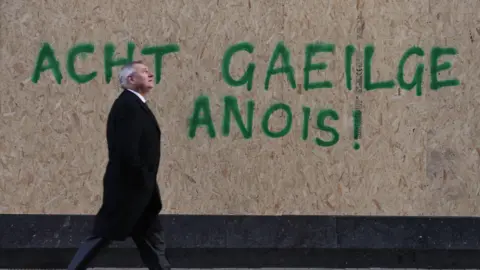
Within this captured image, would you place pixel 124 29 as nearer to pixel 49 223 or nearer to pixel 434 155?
pixel 49 223

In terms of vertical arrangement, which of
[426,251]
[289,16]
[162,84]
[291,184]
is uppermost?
[289,16]

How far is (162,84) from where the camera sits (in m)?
7.40

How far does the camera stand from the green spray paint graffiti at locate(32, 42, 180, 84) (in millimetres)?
7379

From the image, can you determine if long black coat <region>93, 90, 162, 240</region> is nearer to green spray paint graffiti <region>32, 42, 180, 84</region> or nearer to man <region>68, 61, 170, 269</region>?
man <region>68, 61, 170, 269</region>

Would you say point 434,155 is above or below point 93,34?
below

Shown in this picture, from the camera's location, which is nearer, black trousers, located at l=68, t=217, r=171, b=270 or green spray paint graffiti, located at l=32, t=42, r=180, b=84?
black trousers, located at l=68, t=217, r=171, b=270

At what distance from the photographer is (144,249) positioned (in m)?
6.13

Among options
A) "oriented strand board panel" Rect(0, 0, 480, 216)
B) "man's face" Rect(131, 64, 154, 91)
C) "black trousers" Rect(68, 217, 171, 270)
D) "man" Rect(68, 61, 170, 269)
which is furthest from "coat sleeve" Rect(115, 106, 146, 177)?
"oriented strand board panel" Rect(0, 0, 480, 216)

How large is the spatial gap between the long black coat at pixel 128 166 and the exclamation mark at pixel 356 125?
Answer: 6.37 feet

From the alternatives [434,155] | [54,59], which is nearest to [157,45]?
[54,59]

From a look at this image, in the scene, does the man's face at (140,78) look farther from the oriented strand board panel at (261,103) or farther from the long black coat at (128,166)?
the oriented strand board panel at (261,103)

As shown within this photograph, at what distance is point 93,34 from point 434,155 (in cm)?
273

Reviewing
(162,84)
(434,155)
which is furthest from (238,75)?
(434,155)

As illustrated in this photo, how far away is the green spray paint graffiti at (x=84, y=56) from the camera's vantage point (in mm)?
7379
